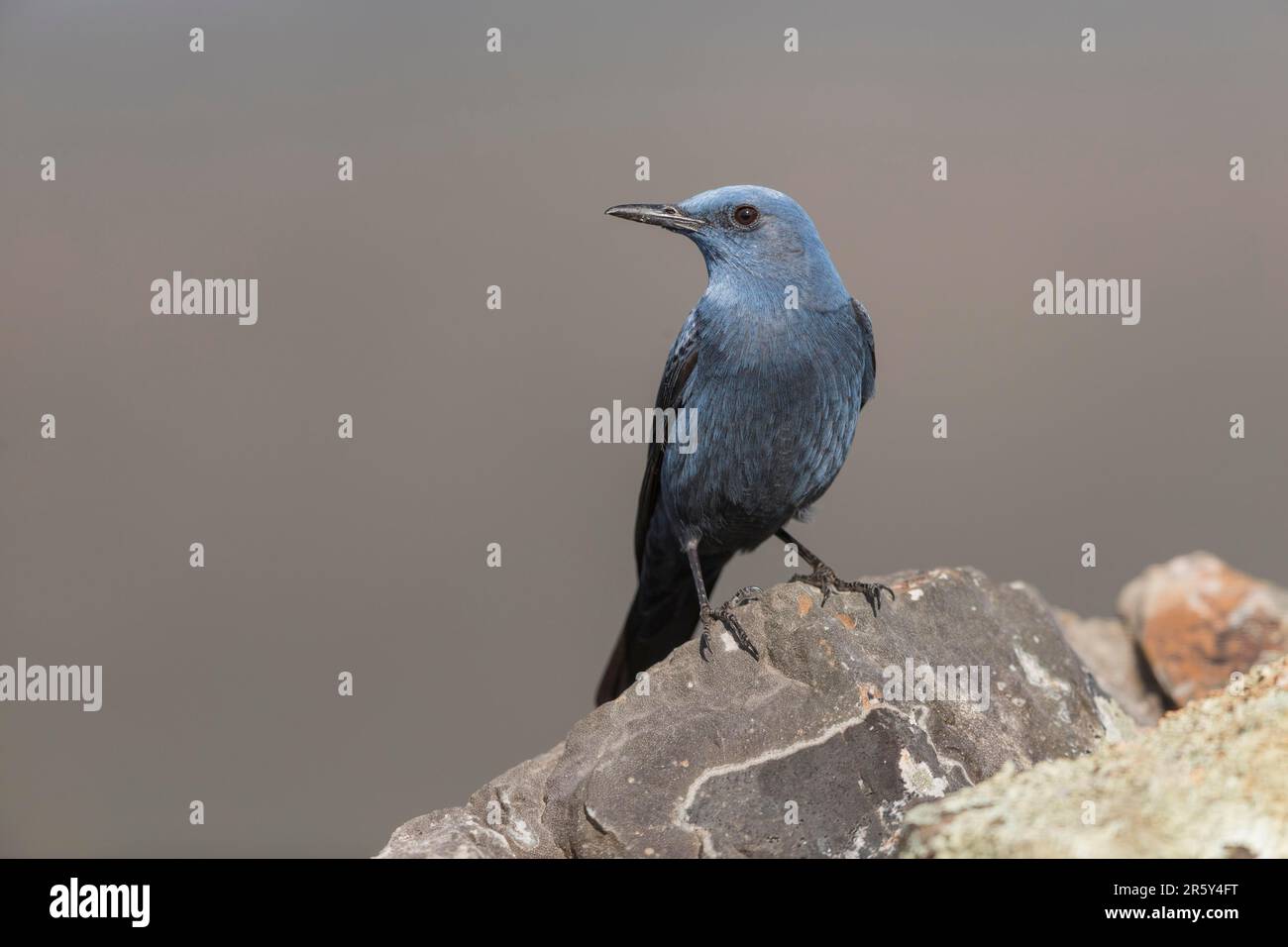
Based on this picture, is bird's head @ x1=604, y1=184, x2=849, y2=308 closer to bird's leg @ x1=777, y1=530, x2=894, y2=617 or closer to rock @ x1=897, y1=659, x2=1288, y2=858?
bird's leg @ x1=777, y1=530, x2=894, y2=617

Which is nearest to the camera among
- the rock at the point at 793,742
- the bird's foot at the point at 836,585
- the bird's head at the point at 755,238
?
the rock at the point at 793,742

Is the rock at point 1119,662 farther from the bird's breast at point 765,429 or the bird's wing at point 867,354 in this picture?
the bird's breast at point 765,429

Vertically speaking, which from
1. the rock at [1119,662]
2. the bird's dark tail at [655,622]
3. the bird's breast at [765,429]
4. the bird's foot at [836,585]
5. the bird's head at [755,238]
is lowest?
the rock at [1119,662]

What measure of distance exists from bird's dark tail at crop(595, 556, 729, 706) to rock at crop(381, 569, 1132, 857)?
803 millimetres

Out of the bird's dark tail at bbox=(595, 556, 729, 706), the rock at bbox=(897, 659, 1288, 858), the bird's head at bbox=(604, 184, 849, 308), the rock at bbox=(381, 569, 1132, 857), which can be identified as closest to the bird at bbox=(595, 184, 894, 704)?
the bird's head at bbox=(604, 184, 849, 308)

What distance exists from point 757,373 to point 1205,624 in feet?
10.3

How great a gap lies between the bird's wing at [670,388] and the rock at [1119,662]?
7.68 feet

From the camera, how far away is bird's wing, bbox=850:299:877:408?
5.24 m

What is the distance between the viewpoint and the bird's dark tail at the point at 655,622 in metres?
5.79

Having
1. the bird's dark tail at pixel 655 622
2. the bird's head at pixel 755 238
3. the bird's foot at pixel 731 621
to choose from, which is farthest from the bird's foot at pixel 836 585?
the bird's head at pixel 755 238

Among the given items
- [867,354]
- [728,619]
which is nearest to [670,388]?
[867,354]
